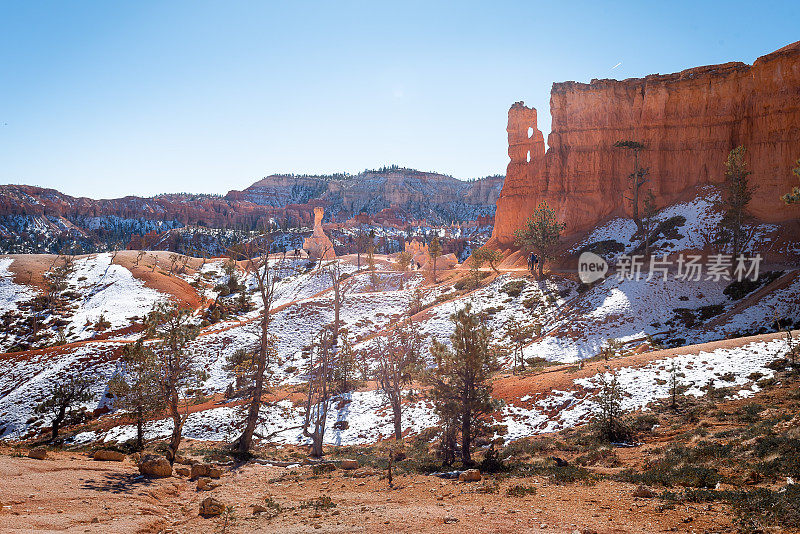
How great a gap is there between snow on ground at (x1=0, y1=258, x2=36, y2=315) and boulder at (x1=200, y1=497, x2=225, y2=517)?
170 feet

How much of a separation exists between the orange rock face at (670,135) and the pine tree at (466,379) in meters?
39.3

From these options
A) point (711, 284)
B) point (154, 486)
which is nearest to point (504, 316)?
point (711, 284)

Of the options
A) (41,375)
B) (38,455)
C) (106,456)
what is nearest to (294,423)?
(106,456)

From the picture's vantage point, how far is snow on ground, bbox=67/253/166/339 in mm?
47466

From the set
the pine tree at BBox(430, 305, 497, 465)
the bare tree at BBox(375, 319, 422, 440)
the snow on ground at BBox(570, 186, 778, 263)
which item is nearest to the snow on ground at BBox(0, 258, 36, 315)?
the bare tree at BBox(375, 319, 422, 440)

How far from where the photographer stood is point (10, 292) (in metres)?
52.7

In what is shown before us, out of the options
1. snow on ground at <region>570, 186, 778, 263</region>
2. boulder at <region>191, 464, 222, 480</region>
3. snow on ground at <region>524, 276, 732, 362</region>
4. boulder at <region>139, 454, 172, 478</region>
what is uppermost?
snow on ground at <region>570, 186, 778, 263</region>

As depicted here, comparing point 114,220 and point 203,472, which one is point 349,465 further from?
point 114,220

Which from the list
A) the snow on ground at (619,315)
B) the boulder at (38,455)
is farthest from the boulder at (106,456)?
the snow on ground at (619,315)

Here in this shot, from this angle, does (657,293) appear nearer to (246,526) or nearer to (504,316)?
(504,316)

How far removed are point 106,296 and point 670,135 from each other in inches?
2739

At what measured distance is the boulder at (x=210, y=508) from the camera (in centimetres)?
1127

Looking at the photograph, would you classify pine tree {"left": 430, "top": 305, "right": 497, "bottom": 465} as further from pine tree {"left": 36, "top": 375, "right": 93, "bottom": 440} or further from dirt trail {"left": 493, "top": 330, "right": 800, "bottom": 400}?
pine tree {"left": 36, "top": 375, "right": 93, "bottom": 440}

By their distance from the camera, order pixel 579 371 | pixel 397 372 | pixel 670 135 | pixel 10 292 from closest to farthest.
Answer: pixel 397 372, pixel 579 371, pixel 670 135, pixel 10 292
